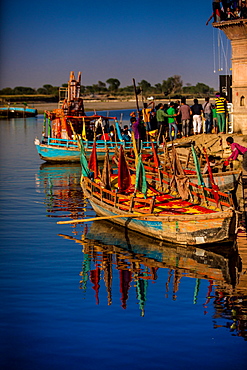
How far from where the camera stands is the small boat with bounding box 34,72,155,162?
3544 centimetres

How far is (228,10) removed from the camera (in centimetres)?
2761

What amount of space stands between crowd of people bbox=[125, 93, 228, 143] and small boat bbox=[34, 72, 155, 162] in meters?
1.94

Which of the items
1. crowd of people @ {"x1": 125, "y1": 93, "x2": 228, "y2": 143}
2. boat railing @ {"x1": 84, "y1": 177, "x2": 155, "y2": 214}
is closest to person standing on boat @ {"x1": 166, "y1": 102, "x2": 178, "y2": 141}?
crowd of people @ {"x1": 125, "y1": 93, "x2": 228, "y2": 143}

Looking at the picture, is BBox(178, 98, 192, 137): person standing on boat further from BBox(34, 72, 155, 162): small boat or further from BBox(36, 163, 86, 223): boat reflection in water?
BBox(36, 163, 86, 223): boat reflection in water

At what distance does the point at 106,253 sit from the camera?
1662 cm

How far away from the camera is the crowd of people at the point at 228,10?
26.8 m

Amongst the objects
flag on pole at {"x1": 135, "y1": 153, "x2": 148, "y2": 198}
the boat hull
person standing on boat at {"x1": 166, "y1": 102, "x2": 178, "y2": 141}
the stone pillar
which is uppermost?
the stone pillar

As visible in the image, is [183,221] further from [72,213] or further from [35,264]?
[72,213]

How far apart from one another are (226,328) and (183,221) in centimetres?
534

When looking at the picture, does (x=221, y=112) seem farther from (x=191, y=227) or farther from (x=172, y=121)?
(x=191, y=227)

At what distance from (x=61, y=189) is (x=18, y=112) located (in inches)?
A: 2774

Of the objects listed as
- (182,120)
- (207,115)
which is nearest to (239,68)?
(207,115)

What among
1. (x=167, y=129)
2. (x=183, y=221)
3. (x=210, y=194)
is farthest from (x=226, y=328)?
(x=167, y=129)

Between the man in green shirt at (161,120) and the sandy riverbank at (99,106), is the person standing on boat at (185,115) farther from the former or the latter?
the sandy riverbank at (99,106)
